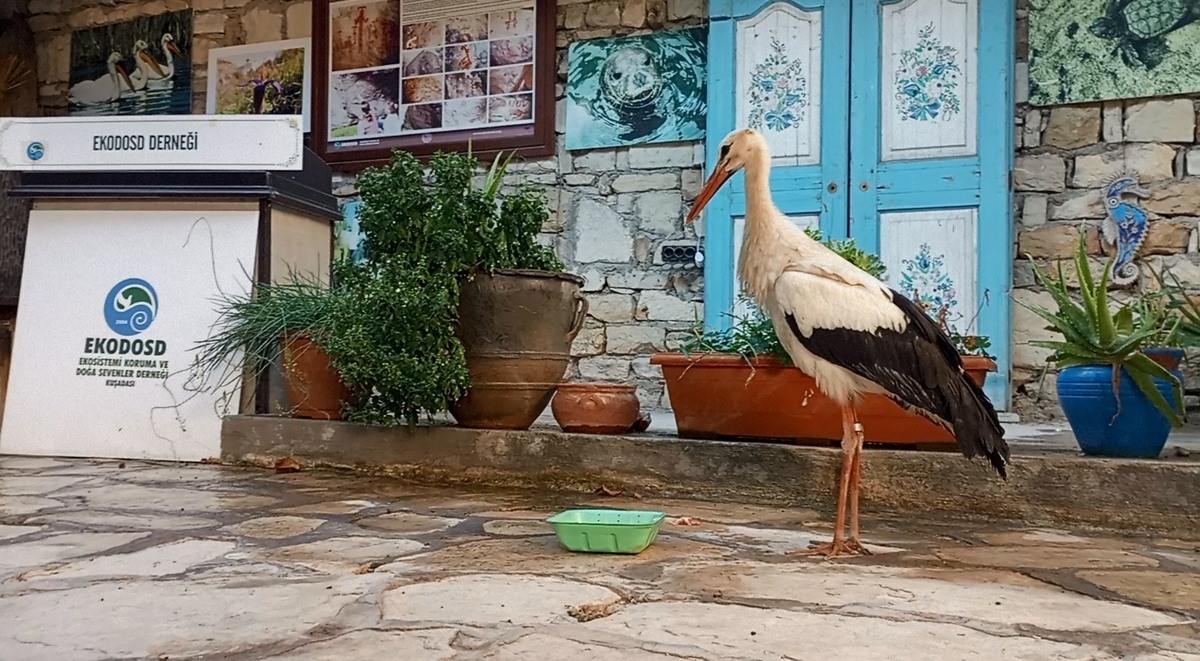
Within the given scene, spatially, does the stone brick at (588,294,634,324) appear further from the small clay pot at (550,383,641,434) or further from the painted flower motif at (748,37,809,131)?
the small clay pot at (550,383,641,434)

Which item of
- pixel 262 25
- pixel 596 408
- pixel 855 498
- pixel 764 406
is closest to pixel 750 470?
pixel 764 406

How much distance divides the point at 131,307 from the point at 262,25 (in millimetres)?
3864

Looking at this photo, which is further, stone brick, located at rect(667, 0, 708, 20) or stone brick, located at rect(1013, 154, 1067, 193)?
stone brick, located at rect(667, 0, 708, 20)

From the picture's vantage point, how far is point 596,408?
3605mm

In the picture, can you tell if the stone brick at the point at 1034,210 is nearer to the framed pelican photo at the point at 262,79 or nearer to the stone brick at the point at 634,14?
the stone brick at the point at 634,14

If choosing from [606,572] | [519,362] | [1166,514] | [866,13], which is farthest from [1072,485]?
[866,13]

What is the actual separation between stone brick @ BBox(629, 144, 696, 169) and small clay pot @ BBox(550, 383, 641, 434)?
284 centimetres

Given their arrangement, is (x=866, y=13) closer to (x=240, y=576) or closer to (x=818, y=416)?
(x=818, y=416)

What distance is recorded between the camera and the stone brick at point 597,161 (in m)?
6.36

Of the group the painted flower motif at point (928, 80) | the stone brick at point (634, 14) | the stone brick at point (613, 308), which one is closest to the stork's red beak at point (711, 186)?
the painted flower motif at point (928, 80)

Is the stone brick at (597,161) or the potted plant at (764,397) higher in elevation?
the stone brick at (597,161)

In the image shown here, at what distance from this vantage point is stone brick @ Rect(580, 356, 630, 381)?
6.36 meters

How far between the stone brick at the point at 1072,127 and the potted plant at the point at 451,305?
3.15 m

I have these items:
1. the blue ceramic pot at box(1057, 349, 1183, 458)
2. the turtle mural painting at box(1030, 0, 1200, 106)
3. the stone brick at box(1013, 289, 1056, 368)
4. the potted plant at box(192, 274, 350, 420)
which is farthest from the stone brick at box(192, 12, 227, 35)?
the blue ceramic pot at box(1057, 349, 1183, 458)
